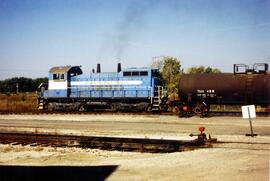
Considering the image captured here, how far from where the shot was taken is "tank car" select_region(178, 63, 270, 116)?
79.6 ft

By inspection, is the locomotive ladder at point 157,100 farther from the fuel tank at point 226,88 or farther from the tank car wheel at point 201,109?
the tank car wheel at point 201,109

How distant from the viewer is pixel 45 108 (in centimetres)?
3366

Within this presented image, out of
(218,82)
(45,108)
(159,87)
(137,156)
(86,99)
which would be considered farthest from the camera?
(45,108)

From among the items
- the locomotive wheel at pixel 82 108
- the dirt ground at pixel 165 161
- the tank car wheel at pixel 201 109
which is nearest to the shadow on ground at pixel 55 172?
the dirt ground at pixel 165 161

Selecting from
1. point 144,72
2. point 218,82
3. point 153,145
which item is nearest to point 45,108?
point 144,72

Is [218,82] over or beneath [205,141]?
over

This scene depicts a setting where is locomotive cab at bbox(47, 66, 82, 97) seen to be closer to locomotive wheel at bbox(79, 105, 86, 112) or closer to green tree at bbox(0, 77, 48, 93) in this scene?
locomotive wheel at bbox(79, 105, 86, 112)

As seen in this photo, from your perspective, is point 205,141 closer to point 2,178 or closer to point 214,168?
point 214,168

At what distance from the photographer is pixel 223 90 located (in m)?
25.2

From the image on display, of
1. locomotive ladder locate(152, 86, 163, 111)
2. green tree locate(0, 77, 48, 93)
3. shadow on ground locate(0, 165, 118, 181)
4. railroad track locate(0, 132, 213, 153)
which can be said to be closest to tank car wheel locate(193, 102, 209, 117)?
locomotive ladder locate(152, 86, 163, 111)

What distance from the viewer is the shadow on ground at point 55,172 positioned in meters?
9.23

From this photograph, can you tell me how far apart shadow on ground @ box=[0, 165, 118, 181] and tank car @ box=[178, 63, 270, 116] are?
1644cm

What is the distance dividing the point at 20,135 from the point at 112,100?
14089 mm

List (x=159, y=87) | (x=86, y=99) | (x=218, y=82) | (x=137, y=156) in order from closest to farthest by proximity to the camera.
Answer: (x=137, y=156) < (x=218, y=82) < (x=159, y=87) < (x=86, y=99)
